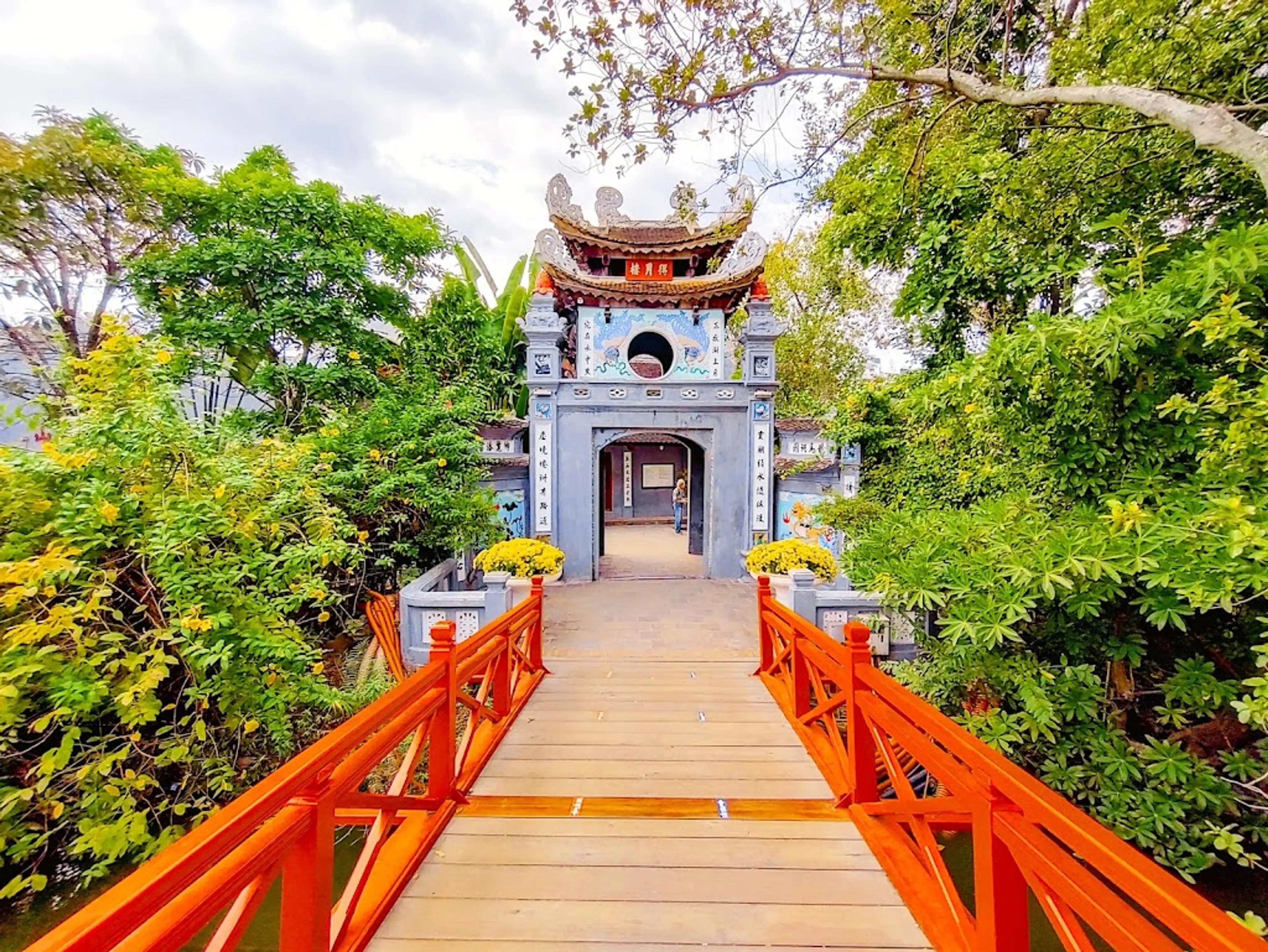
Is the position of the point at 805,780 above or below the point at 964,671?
below

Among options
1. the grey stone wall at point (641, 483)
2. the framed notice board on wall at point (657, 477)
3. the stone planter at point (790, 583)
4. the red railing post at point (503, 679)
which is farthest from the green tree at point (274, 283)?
the framed notice board on wall at point (657, 477)

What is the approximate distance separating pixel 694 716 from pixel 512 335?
814cm

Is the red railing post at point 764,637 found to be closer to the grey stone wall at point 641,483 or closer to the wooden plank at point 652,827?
the wooden plank at point 652,827

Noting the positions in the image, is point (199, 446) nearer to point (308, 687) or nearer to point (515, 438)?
point (308, 687)

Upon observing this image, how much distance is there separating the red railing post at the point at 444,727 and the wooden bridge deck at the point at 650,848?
0.59 ft

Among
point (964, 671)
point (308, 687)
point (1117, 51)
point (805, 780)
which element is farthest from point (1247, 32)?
point (308, 687)

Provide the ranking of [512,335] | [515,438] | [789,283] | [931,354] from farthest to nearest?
[789,283] < [512,335] < [515,438] < [931,354]

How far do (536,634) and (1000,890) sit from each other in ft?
11.4

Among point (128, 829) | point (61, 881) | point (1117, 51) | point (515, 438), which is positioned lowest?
point (61, 881)

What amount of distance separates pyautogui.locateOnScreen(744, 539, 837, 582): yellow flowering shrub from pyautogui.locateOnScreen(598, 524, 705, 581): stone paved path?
2381mm

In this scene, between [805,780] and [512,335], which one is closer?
[805,780]

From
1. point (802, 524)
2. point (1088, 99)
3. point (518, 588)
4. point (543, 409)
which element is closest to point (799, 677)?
point (518, 588)

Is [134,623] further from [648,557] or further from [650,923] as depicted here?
[648,557]

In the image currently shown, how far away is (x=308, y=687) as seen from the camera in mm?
3443
